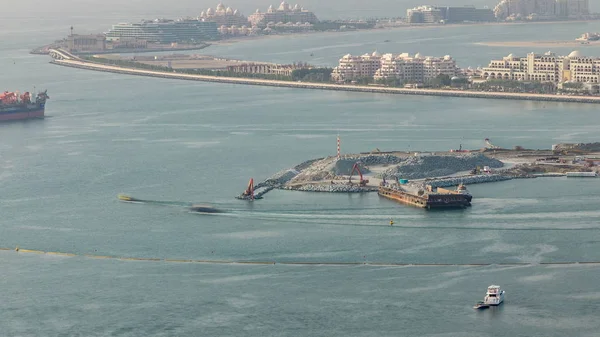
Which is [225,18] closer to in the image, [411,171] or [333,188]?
[411,171]

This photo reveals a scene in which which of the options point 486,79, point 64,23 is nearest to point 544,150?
point 486,79

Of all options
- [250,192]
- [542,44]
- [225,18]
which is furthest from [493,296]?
[225,18]

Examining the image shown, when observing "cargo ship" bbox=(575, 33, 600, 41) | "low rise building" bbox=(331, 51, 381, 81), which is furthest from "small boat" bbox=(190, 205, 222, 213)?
"cargo ship" bbox=(575, 33, 600, 41)

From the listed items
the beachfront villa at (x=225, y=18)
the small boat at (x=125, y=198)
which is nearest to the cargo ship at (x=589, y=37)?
the beachfront villa at (x=225, y=18)

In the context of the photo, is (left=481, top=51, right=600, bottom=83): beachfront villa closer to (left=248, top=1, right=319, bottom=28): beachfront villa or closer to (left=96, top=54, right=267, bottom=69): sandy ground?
(left=96, top=54, right=267, bottom=69): sandy ground

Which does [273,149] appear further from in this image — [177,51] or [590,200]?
[177,51]

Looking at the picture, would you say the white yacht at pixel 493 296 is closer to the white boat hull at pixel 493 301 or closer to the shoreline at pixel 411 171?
the white boat hull at pixel 493 301
